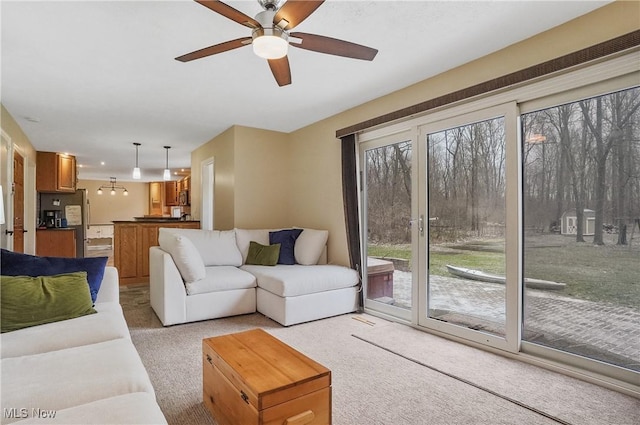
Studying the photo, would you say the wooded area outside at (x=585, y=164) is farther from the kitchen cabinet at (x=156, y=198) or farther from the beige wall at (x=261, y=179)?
the kitchen cabinet at (x=156, y=198)

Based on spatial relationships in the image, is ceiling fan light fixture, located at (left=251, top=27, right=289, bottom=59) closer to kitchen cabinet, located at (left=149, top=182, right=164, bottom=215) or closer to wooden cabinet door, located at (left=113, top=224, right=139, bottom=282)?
wooden cabinet door, located at (left=113, top=224, right=139, bottom=282)

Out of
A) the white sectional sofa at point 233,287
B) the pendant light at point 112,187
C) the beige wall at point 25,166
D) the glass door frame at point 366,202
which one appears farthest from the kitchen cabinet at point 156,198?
the glass door frame at point 366,202

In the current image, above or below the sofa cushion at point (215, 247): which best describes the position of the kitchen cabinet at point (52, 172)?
above

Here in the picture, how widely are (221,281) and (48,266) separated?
5.23 feet

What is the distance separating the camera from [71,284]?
222cm

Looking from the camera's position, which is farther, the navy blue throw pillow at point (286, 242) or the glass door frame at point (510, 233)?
the navy blue throw pillow at point (286, 242)

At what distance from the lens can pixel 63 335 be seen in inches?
72.7

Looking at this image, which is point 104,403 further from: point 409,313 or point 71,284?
point 409,313

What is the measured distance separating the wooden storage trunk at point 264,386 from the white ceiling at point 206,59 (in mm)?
2106

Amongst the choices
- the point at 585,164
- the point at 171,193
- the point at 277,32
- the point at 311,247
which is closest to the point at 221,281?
the point at 311,247

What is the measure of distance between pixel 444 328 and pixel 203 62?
3211mm

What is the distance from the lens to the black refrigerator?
763 cm

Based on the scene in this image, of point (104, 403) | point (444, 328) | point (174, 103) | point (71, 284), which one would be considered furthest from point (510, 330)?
point (174, 103)

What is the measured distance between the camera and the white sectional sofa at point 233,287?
3.48 metres
